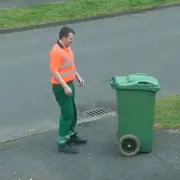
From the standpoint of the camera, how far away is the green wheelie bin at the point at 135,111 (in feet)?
27.9

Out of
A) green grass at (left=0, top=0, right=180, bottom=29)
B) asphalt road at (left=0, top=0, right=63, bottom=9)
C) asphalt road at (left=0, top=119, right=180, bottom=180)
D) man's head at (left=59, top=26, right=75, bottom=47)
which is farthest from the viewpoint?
asphalt road at (left=0, top=0, right=63, bottom=9)

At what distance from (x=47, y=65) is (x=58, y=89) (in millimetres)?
4905

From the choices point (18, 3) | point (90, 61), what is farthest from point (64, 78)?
point (18, 3)

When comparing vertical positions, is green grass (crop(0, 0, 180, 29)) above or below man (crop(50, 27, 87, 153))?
below

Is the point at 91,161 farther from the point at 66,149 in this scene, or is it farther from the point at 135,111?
the point at 135,111

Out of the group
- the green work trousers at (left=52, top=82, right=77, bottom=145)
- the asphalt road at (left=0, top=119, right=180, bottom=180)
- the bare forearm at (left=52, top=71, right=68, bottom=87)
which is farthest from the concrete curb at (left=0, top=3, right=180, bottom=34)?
the bare forearm at (left=52, top=71, right=68, bottom=87)

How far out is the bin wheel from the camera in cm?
872

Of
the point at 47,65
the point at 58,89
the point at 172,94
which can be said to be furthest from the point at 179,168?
the point at 47,65

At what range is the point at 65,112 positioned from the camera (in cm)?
884

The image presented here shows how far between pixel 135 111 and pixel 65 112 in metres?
0.94

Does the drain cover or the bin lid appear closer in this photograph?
the bin lid

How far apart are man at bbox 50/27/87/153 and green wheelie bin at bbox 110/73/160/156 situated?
584 mm

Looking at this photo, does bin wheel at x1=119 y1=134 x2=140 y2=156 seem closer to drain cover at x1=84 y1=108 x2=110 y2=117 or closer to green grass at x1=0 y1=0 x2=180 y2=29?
drain cover at x1=84 y1=108 x2=110 y2=117

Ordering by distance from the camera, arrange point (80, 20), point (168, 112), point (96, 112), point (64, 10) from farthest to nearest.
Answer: point (64, 10)
point (80, 20)
point (96, 112)
point (168, 112)
